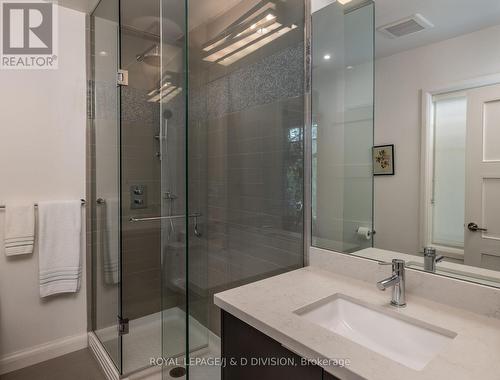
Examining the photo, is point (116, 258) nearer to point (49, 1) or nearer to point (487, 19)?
point (49, 1)

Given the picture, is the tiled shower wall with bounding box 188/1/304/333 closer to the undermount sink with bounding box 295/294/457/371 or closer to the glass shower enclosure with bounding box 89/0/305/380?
the glass shower enclosure with bounding box 89/0/305/380

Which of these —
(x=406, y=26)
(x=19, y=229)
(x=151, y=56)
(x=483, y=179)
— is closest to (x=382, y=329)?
(x=483, y=179)

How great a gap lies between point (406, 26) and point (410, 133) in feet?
1.37

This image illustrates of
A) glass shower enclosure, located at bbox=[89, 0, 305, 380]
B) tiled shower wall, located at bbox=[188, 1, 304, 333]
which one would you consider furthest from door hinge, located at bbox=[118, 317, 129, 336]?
tiled shower wall, located at bbox=[188, 1, 304, 333]

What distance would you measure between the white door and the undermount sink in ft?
1.01

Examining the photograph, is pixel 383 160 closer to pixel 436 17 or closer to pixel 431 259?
pixel 431 259

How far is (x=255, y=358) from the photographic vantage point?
945 millimetres

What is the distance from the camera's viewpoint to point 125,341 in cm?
204

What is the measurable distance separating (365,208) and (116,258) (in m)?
1.71

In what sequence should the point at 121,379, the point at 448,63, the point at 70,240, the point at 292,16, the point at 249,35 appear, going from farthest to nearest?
1. the point at 70,240
2. the point at 121,379
3. the point at 249,35
4. the point at 292,16
5. the point at 448,63

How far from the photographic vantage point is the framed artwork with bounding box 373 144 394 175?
4.09 ft

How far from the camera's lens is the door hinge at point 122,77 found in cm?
208

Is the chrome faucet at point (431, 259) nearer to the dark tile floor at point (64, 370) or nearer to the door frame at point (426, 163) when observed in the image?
the door frame at point (426, 163)

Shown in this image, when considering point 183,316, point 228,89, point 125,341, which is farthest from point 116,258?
point 228,89
